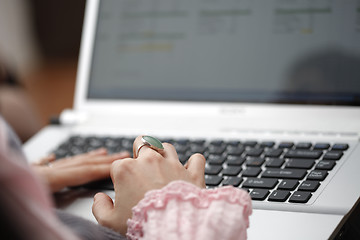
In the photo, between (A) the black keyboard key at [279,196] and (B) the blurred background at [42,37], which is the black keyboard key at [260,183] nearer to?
(A) the black keyboard key at [279,196]

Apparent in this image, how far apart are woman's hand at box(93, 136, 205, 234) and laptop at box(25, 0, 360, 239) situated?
0.10 metres

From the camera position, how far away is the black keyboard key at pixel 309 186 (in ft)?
1.89

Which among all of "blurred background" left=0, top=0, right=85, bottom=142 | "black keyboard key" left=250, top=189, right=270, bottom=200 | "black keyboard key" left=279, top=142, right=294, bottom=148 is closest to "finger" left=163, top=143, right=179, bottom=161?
"black keyboard key" left=250, top=189, right=270, bottom=200

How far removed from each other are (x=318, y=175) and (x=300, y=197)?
5 cm

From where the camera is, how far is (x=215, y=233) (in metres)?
0.43

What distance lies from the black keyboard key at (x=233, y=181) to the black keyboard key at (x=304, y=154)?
3.4 inches

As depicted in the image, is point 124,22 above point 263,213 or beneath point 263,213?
above

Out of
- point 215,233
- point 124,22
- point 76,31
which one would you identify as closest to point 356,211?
point 215,233

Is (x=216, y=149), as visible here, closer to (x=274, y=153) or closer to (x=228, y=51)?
(x=274, y=153)

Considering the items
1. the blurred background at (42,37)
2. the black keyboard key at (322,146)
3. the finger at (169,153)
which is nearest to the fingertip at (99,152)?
the finger at (169,153)

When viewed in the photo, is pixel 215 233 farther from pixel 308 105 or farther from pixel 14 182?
pixel 308 105

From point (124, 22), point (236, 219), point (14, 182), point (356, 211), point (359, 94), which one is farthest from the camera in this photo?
point (124, 22)

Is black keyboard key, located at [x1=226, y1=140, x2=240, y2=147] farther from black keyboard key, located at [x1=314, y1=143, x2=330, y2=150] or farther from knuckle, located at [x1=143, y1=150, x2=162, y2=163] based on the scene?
knuckle, located at [x1=143, y1=150, x2=162, y2=163]

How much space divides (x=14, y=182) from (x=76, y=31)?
3.57 metres
